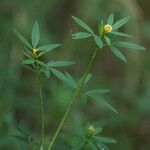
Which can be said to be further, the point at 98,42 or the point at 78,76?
the point at 78,76

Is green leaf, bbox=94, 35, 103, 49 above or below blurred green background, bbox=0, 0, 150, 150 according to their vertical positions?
above

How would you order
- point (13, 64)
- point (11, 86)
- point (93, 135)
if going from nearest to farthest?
point (93, 135) < point (11, 86) < point (13, 64)

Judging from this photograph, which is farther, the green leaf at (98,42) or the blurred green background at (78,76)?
the blurred green background at (78,76)

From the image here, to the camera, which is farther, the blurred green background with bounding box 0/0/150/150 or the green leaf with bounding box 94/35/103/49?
the blurred green background with bounding box 0/0/150/150

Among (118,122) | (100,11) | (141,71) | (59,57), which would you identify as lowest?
(118,122)

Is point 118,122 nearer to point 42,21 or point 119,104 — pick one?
point 119,104

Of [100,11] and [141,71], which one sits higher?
[100,11]

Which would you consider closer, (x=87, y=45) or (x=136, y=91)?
(x=136, y=91)

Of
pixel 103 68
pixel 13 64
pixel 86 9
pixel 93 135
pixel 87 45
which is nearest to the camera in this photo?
pixel 93 135

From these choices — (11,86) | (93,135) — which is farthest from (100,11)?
(93,135)

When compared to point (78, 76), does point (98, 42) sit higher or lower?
higher

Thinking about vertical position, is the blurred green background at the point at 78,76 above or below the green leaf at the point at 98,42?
below
